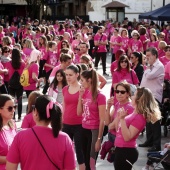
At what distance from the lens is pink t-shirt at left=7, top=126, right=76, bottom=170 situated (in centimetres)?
405

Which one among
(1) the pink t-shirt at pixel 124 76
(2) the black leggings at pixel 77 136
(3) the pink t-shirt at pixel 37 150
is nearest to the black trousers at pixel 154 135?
(1) the pink t-shirt at pixel 124 76

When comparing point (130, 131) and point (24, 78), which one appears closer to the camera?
point (130, 131)

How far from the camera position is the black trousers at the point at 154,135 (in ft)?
27.7

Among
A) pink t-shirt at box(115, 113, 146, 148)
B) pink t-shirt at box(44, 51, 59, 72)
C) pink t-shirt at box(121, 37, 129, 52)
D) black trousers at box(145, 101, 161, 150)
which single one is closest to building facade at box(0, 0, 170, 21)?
pink t-shirt at box(121, 37, 129, 52)

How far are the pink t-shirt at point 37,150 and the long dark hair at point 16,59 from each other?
21.0 ft

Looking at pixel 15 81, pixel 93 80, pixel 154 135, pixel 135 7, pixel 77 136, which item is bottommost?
pixel 154 135

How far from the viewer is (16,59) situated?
10.4 metres

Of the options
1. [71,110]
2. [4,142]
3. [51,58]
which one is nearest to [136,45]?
[51,58]

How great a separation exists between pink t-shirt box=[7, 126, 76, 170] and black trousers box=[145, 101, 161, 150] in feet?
14.8

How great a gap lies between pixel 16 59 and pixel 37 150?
6.48 metres

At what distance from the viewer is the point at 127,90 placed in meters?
6.11

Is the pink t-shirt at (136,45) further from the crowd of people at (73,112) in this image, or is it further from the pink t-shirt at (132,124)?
the pink t-shirt at (132,124)

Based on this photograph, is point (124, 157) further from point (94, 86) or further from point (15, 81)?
point (15, 81)

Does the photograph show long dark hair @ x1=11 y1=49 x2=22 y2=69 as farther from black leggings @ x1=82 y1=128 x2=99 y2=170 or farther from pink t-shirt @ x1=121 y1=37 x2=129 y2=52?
pink t-shirt @ x1=121 y1=37 x2=129 y2=52
